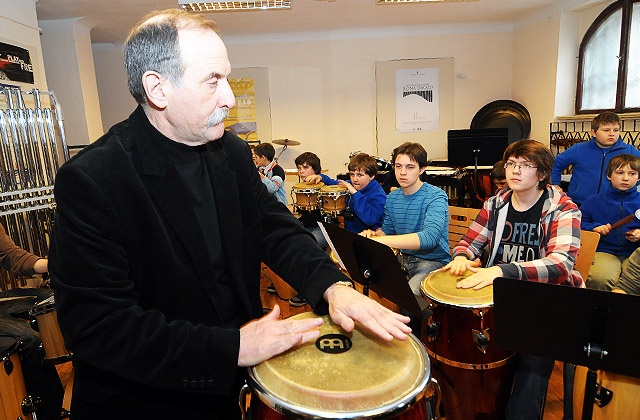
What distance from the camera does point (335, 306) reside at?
115 cm

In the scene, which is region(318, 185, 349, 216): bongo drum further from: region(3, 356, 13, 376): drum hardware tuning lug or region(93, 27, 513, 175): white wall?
region(93, 27, 513, 175): white wall

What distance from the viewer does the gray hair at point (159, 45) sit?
3.25 ft

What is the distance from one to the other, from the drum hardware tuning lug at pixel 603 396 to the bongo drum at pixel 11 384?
2.47 m

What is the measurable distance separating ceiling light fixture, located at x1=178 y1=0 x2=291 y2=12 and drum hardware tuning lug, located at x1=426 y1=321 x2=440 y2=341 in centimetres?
491

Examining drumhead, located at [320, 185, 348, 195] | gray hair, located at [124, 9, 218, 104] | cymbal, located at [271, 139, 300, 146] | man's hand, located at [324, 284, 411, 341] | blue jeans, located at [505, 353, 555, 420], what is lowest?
blue jeans, located at [505, 353, 555, 420]

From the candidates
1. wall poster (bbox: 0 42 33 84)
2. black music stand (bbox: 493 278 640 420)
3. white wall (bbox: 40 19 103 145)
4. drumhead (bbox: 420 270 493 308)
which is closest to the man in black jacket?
black music stand (bbox: 493 278 640 420)

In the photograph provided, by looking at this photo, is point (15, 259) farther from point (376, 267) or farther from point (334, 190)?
point (334, 190)

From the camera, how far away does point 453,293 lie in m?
1.98

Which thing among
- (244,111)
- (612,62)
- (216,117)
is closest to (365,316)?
(216,117)

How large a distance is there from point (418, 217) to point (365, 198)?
0.95 m

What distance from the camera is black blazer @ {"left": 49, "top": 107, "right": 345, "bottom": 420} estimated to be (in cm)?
92

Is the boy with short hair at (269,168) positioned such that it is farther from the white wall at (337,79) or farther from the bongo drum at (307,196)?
the white wall at (337,79)

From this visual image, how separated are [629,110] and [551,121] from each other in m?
1.22

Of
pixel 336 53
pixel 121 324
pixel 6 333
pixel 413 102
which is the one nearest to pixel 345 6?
pixel 336 53
